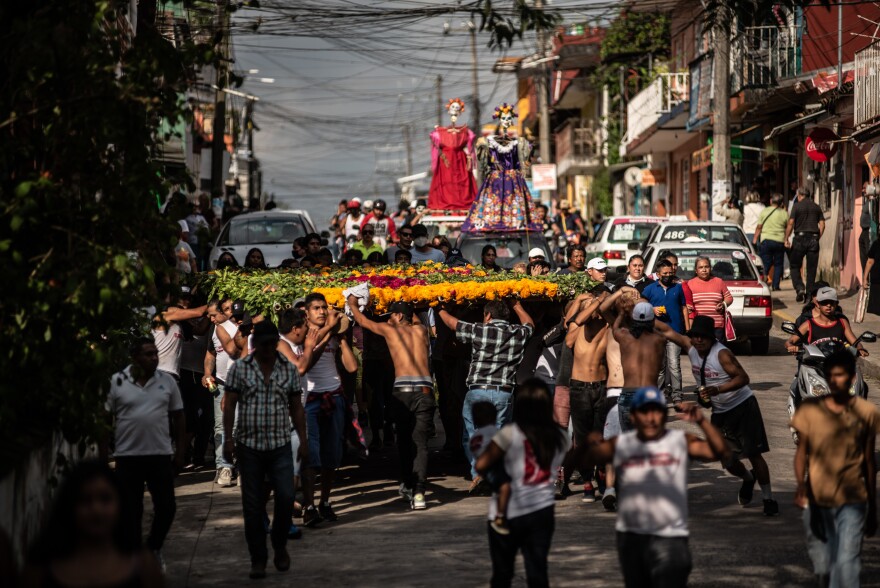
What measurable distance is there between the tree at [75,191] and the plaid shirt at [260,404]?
5.30 feet

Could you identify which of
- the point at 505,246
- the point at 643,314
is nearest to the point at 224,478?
the point at 643,314

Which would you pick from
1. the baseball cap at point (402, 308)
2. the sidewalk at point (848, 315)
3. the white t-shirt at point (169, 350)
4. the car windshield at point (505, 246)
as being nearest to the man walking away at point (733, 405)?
the baseball cap at point (402, 308)

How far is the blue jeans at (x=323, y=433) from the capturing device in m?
11.5

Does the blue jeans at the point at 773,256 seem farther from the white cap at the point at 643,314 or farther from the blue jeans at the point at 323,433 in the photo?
the blue jeans at the point at 323,433

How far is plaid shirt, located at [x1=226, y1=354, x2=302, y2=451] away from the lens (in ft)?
31.3

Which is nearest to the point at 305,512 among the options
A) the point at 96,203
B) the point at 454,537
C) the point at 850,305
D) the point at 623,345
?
the point at 454,537

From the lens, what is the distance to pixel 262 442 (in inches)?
375

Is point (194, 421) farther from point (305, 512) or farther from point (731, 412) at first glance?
point (731, 412)

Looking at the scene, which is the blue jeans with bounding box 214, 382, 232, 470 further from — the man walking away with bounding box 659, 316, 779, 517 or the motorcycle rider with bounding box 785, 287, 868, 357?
the motorcycle rider with bounding box 785, 287, 868, 357

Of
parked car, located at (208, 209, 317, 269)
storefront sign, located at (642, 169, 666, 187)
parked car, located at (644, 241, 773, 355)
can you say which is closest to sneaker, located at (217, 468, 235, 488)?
parked car, located at (644, 241, 773, 355)

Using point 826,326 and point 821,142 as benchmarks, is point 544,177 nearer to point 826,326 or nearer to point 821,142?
point 821,142

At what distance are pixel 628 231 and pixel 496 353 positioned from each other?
54.1ft

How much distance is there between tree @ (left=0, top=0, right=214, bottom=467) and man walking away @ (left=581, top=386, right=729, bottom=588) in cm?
263

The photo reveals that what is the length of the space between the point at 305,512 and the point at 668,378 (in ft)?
20.4
